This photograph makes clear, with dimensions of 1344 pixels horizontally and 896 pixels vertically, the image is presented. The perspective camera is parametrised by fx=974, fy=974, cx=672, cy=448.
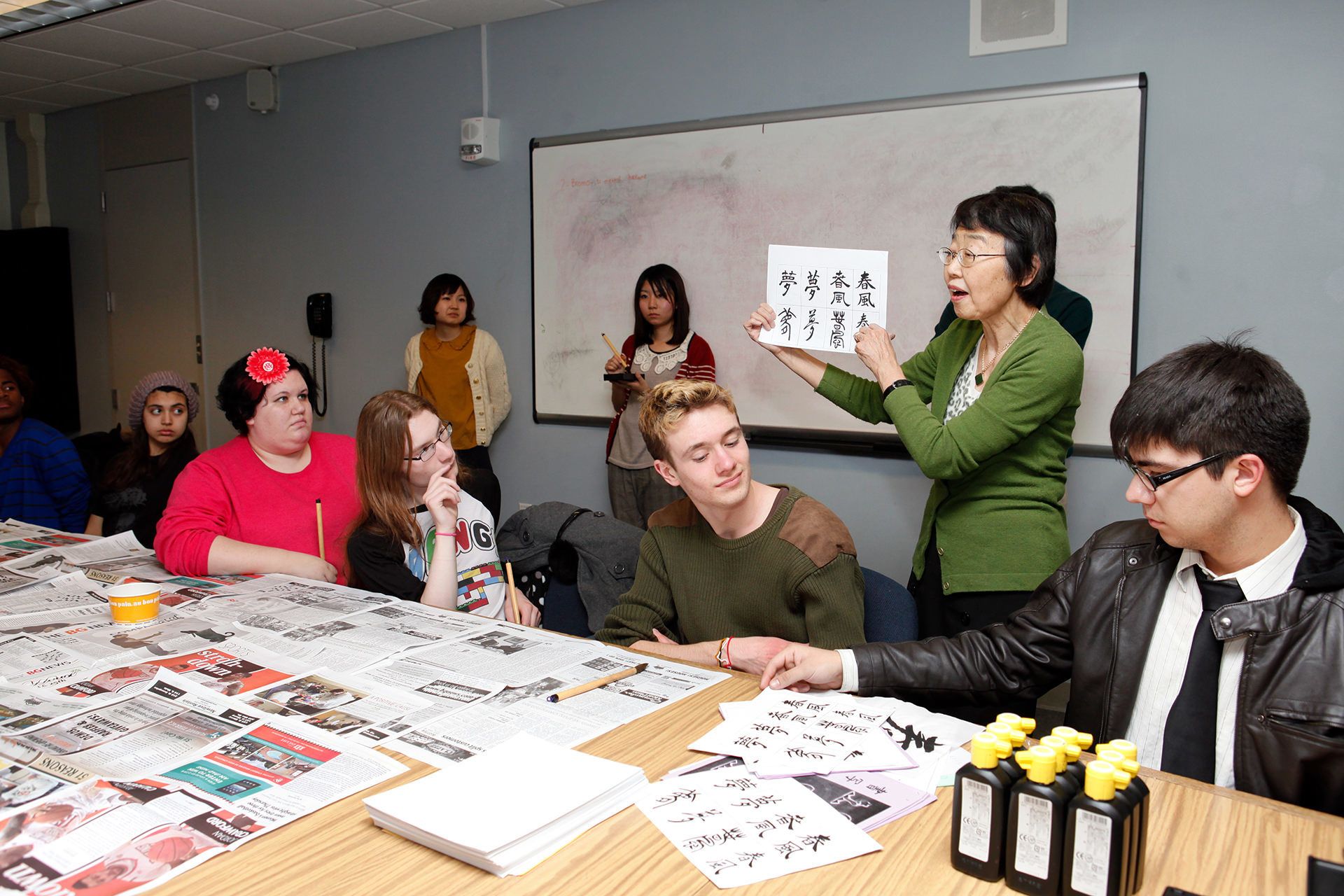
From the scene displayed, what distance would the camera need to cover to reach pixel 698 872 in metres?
1.02

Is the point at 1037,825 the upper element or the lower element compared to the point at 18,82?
lower

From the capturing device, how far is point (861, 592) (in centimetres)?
182

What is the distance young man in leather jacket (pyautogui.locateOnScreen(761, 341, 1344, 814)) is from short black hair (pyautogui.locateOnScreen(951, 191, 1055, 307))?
2.41ft

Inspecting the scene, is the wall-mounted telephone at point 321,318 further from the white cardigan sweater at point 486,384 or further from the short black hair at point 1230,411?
the short black hair at point 1230,411

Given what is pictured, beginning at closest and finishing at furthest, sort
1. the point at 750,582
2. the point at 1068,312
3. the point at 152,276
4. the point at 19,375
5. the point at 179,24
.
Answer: the point at 750,582
the point at 1068,312
the point at 19,375
the point at 179,24
the point at 152,276

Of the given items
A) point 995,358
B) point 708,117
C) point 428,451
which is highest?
point 708,117

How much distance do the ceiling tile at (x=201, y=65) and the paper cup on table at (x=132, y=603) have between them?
3.98 m

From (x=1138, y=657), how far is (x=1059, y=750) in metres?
0.54

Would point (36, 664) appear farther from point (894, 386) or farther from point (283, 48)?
point (283, 48)

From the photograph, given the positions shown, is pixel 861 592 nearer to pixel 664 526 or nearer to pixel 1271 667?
pixel 664 526

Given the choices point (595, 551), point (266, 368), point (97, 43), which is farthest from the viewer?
point (97, 43)

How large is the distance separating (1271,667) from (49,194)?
7.39 meters

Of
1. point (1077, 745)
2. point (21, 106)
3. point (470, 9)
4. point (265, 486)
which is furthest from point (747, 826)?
point (21, 106)

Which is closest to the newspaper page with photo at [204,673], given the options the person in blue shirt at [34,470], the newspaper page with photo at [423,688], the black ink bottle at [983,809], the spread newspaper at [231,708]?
the spread newspaper at [231,708]
